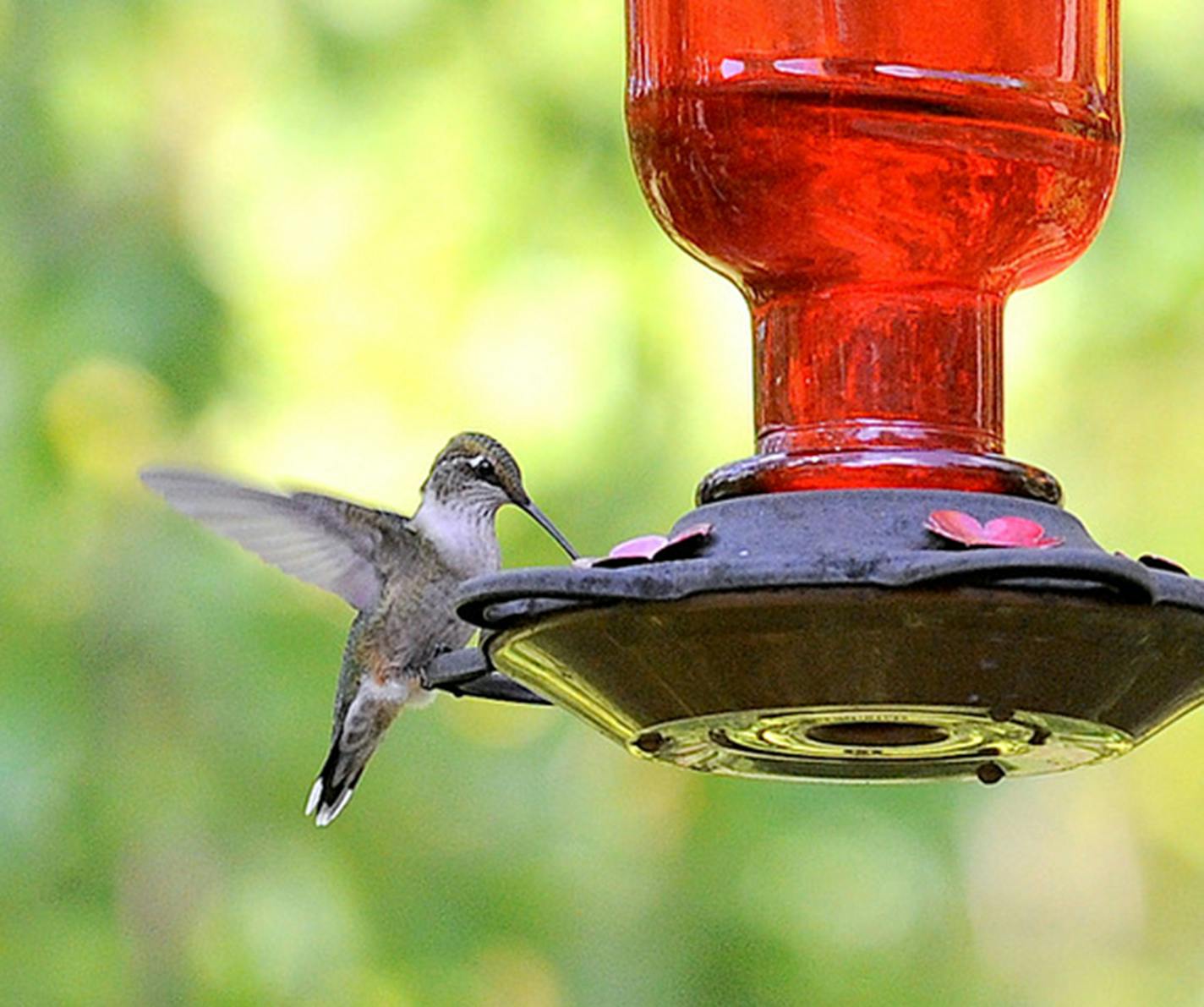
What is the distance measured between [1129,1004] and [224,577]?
2.88 m

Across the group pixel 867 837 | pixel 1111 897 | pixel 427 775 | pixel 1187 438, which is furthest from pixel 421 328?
pixel 1111 897

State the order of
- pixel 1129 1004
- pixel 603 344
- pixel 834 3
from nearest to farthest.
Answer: pixel 834 3 < pixel 603 344 < pixel 1129 1004

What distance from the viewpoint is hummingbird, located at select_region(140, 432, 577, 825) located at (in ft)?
12.2

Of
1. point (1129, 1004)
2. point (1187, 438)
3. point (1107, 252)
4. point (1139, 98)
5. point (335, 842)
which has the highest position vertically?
point (1139, 98)

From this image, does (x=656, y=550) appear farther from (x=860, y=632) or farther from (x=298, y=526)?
(x=298, y=526)

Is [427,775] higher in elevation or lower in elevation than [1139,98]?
lower

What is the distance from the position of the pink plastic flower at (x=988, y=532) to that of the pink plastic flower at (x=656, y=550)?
0.61 feet

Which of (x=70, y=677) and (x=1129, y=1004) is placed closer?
(x=70, y=677)

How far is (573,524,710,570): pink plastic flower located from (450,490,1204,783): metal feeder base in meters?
0.01

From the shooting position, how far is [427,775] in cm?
620

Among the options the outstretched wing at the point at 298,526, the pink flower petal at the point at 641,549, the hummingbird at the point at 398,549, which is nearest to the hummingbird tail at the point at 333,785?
the hummingbird at the point at 398,549

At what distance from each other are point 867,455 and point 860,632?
1.32 feet

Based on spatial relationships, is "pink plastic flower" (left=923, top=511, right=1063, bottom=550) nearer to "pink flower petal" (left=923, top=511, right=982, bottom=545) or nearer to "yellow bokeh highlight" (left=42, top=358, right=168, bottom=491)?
"pink flower petal" (left=923, top=511, right=982, bottom=545)

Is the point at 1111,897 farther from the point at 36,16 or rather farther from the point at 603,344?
the point at 36,16
